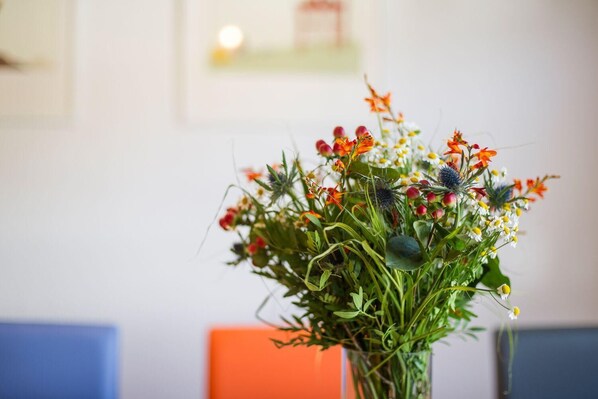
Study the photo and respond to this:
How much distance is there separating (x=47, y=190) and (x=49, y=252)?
0.21 meters

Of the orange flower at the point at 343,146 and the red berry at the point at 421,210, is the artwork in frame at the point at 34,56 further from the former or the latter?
the red berry at the point at 421,210

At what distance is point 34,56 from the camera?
2055 millimetres

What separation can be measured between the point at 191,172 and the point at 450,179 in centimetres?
140

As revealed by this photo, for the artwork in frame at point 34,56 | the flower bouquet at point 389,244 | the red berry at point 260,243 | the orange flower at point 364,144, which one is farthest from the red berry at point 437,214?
the artwork in frame at point 34,56

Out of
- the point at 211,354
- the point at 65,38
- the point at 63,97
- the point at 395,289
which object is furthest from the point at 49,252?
the point at 395,289

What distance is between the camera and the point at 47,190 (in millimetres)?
2072

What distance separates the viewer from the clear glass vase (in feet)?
3.02

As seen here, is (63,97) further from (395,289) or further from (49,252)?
(395,289)

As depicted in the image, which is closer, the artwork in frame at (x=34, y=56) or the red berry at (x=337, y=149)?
the red berry at (x=337, y=149)

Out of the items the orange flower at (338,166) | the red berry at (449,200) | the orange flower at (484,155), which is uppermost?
the orange flower at (484,155)

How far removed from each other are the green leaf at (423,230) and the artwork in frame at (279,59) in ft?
4.24

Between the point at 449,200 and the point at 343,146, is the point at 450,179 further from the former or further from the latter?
the point at 343,146

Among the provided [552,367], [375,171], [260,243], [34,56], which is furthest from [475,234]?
[34,56]

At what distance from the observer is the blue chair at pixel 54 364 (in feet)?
4.83
